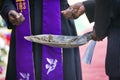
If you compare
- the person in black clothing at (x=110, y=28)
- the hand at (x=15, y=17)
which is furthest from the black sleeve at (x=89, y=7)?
the hand at (x=15, y=17)

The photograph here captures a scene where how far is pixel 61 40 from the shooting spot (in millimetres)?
2107

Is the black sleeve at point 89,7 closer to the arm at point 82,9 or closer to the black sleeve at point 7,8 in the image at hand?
the arm at point 82,9

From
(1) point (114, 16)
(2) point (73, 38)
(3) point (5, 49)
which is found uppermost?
(1) point (114, 16)

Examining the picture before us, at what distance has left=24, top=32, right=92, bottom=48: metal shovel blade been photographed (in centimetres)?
206

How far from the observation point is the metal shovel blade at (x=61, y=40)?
2.06m

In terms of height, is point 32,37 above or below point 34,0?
below

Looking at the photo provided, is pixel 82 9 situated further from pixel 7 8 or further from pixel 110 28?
pixel 7 8

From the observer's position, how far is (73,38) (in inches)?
82.4

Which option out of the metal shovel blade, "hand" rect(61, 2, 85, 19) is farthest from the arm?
the metal shovel blade

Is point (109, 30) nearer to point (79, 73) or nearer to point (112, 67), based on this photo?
point (112, 67)

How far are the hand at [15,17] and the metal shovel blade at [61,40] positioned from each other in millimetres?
110

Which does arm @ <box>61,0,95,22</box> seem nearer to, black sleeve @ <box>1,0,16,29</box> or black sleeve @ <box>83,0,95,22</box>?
black sleeve @ <box>83,0,95,22</box>

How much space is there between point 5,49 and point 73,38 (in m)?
2.24

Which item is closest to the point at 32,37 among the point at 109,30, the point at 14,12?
the point at 14,12
